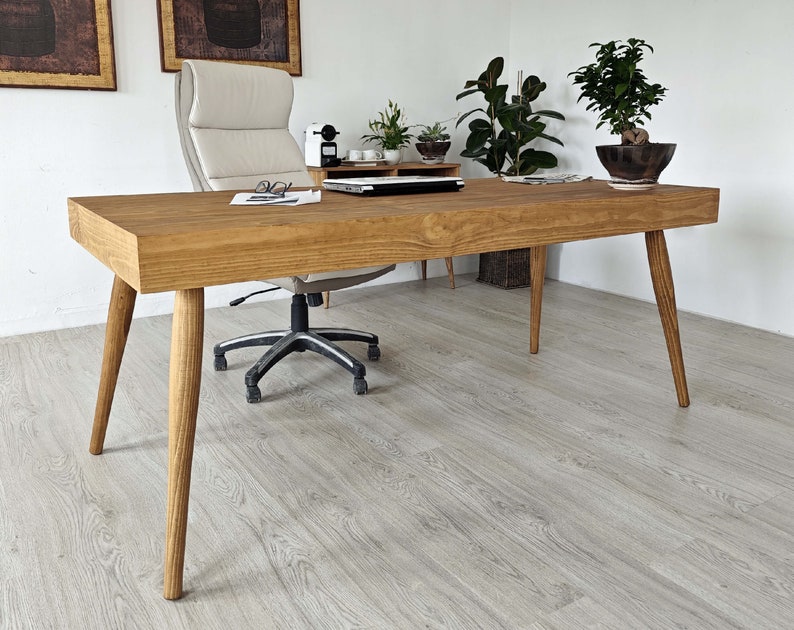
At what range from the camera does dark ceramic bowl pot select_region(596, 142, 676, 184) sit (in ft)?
6.18

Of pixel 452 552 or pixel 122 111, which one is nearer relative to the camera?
pixel 452 552

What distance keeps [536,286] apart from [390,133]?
1.48 meters

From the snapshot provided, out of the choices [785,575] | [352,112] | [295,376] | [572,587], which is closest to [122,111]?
[352,112]

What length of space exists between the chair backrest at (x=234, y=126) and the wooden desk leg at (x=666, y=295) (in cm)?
125

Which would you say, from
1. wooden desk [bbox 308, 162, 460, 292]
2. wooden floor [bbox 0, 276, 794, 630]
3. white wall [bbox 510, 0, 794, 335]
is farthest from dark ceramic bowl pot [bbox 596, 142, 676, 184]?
wooden desk [bbox 308, 162, 460, 292]

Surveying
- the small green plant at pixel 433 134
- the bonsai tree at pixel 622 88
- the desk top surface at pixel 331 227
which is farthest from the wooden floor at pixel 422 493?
the small green plant at pixel 433 134

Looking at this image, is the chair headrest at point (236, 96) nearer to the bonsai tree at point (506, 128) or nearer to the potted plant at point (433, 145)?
the potted plant at point (433, 145)

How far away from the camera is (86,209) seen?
57.6 inches

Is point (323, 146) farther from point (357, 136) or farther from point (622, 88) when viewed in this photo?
point (622, 88)

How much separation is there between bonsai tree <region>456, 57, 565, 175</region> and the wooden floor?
1326 millimetres

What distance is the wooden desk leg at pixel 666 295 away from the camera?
78.5 inches

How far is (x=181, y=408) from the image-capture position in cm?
125

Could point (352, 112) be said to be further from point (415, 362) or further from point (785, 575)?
point (785, 575)

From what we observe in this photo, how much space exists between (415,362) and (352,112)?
5.66 feet
